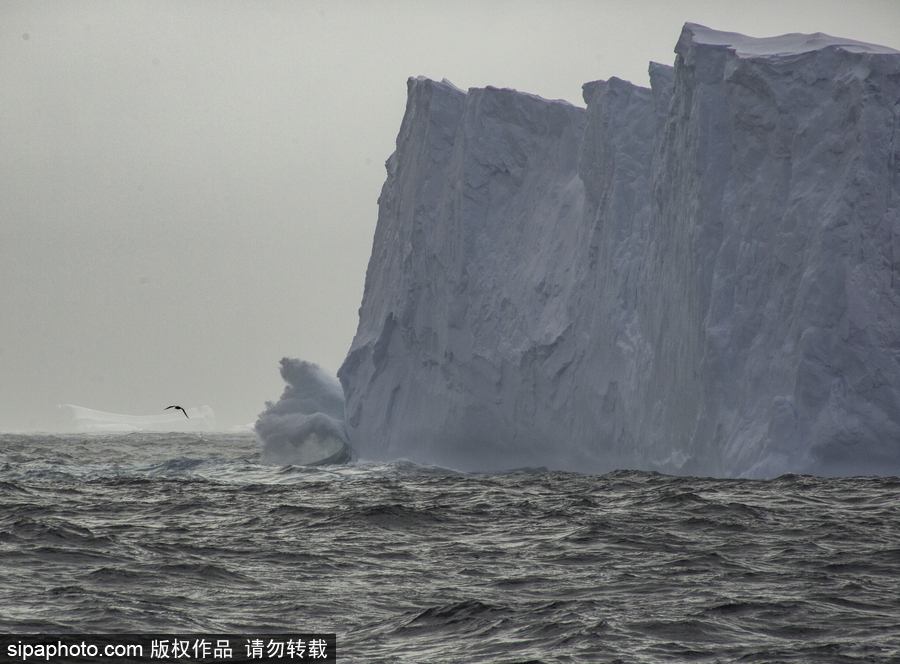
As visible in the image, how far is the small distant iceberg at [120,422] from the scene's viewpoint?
10249cm

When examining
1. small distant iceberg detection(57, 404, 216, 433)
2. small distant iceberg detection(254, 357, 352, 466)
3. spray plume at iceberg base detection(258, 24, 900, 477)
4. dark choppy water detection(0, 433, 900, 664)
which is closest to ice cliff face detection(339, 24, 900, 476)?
spray plume at iceberg base detection(258, 24, 900, 477)

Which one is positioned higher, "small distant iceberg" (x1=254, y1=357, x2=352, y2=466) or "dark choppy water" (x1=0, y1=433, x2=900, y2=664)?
"small distant iceberg" (x1=254, y1=357, x2=352, y2=466)

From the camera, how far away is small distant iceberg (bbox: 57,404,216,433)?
102 metres

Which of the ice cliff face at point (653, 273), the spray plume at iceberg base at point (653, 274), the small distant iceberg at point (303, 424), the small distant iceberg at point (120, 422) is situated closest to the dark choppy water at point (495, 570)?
the ice cliff face at point (653, 273)

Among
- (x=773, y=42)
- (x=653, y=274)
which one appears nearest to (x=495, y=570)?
(x=653, y=274)

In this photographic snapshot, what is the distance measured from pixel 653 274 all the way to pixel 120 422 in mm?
97647

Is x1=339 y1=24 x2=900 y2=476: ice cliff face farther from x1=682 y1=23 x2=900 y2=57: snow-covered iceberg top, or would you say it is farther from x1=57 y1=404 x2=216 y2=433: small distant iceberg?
x1=57 y1=404 x2=216 y2=433: small distant iceberg

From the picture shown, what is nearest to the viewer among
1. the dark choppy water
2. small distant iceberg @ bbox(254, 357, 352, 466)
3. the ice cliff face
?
the dark choppy water

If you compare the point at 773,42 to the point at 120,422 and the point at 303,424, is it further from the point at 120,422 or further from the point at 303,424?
the point at 120,422

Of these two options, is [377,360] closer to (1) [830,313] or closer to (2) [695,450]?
(2) [695,450]

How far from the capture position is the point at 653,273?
18.7 meters

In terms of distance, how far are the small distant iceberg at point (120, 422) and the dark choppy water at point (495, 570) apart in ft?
296

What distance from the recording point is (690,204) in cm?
1736

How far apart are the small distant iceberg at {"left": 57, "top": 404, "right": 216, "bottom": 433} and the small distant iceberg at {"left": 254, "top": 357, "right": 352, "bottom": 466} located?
77.0 m
